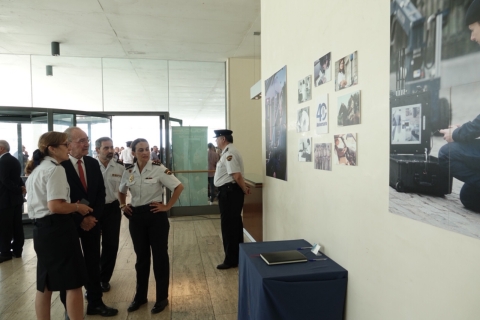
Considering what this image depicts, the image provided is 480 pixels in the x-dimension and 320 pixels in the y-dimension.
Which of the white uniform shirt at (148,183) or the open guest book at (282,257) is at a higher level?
the white uniform shirt at (148,183)

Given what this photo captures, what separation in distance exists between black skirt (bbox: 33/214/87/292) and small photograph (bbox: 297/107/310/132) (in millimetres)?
1861

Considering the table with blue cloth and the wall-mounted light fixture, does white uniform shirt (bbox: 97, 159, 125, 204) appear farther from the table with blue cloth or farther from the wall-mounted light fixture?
the wall-mounted light fixture

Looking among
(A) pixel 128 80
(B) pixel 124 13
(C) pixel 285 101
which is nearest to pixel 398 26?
(C) pixel 285 101

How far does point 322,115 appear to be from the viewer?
2.14 m

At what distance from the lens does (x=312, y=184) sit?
237 cm

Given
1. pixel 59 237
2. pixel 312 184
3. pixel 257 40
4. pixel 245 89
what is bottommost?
pixel 59 237

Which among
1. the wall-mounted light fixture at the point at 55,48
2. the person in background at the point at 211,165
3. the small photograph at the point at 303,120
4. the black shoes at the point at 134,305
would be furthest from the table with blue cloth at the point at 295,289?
the wall-mounted light fixture at the point at 55,48

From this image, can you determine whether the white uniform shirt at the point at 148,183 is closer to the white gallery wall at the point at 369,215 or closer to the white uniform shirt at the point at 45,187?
the white uniform shirt at the point at 45,187

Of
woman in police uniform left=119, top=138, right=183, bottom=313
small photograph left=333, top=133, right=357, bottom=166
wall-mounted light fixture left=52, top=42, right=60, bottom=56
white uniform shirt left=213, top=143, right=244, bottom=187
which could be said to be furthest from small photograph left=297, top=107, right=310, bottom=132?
wall-mounted light fixture left=52, top=42, right=60, bottom=56

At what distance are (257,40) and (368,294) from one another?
15.9 ft

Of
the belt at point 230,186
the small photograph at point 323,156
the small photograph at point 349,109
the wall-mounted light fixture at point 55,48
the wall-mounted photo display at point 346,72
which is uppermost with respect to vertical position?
the wall-mounted light fixture at point 55,48

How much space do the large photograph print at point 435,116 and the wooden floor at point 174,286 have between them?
2.06 metres

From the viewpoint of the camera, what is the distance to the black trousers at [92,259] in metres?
2.69

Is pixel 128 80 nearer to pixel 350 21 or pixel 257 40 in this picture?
pixel 257 40
